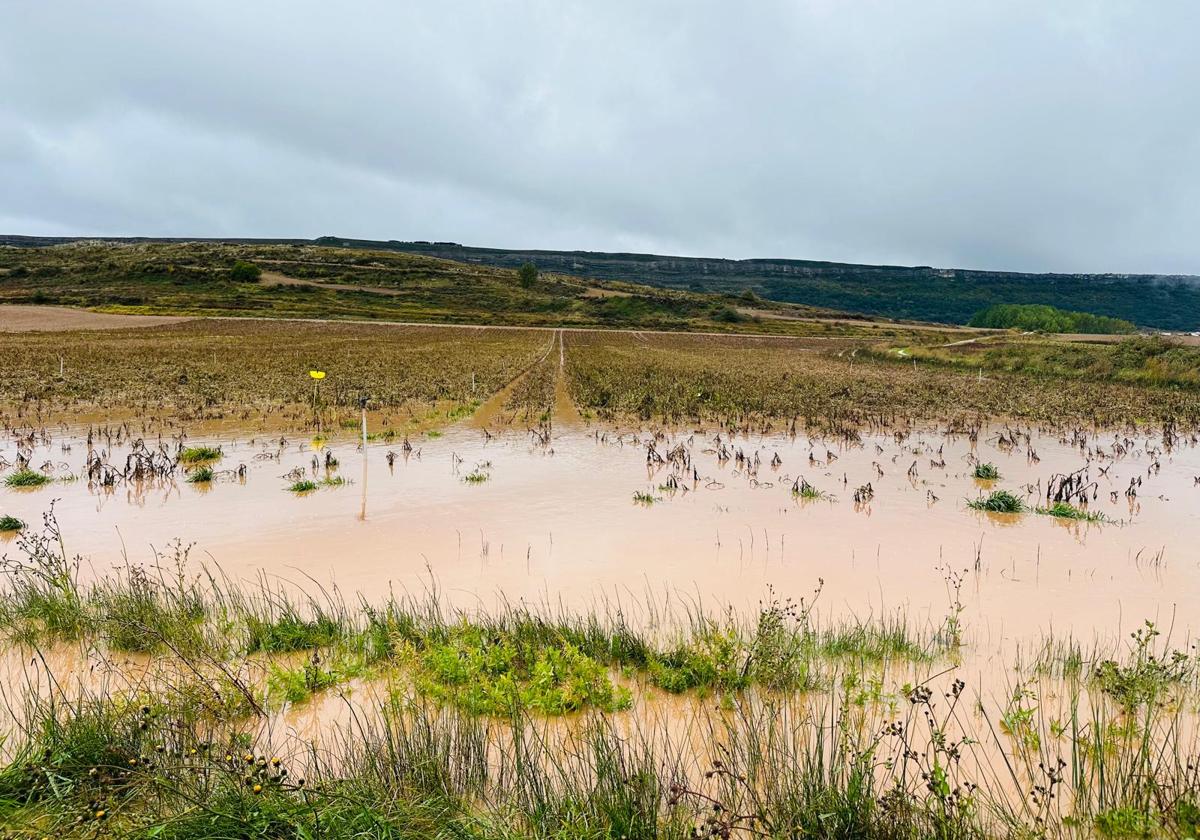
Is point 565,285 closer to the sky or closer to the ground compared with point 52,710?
closer to the sky

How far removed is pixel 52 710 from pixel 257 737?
1175mm

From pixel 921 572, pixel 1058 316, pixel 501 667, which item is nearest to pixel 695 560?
pixel 921 572

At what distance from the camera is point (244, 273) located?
4119 inches

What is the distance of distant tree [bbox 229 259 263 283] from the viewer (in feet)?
341

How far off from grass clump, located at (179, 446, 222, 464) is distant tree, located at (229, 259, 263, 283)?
10669cm

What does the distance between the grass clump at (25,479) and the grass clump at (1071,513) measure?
16847 millimetres

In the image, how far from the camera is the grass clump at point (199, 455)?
12570 millimetres

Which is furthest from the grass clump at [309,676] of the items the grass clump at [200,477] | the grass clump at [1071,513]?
the grass clump at [1071,513]

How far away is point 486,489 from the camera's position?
1102cm

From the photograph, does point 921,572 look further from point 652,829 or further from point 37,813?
point 37,813

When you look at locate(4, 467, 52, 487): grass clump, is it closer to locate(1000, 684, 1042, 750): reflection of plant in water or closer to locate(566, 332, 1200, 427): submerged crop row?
locate(566, 332, 1200, 427): submerged crop row

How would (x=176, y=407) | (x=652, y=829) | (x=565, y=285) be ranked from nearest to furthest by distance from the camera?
(x=652, y=829) < (x=176, y=407) < (x=565, y=285)

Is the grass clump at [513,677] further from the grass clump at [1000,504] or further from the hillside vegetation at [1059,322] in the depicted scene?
the hillside vegetation at [1059,322]

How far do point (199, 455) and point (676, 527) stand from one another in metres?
10.2
